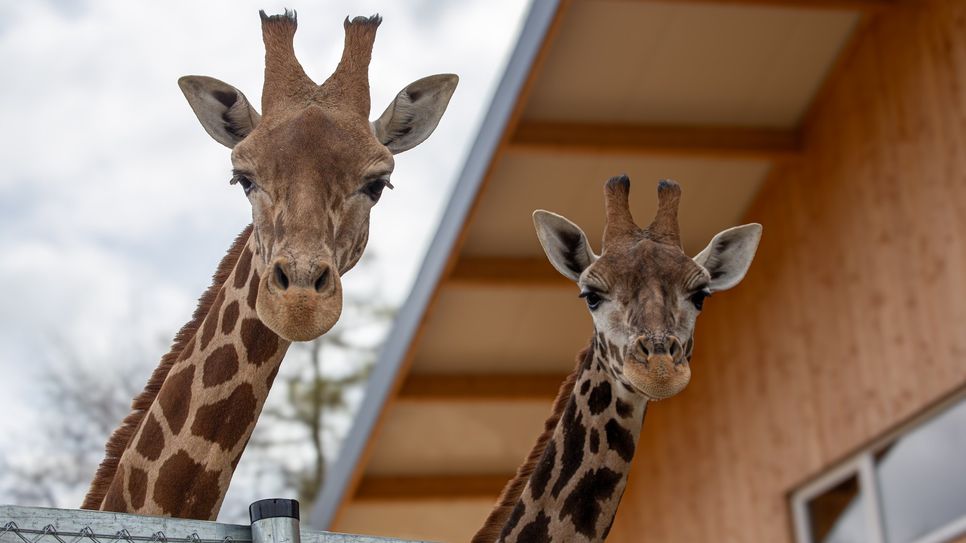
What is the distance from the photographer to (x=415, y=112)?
18.3ft

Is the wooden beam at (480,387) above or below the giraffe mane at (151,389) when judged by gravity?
above

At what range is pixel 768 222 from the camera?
14359 millimetres

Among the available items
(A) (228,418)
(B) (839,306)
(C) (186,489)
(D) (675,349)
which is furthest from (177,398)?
(B) (839,306)

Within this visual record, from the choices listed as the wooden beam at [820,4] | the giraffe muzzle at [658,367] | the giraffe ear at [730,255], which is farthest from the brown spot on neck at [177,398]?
the wooden beam at [820,4]

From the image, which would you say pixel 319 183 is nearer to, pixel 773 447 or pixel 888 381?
pixel 888 381

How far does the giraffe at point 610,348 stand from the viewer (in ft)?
18.5

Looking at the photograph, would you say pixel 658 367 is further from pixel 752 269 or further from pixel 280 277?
pixel 752 269

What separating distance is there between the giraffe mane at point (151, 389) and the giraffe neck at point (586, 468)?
1.46 meters

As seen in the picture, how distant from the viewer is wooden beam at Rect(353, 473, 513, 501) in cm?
1606

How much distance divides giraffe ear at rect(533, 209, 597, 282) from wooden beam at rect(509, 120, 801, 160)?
6.36m

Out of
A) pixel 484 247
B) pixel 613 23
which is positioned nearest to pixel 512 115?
pixel 613 23

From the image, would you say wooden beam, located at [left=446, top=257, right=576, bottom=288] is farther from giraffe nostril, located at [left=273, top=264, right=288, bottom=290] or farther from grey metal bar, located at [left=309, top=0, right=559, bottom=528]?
giraffe nostril, located at [left=273, top=264, right=288, bottom=290]

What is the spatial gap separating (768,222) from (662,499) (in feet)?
10.1

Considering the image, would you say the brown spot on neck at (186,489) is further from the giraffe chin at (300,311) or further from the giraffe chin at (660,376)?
the giraffe chin at (660,376)
